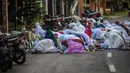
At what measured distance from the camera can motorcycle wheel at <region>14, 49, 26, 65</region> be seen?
14.4 metres

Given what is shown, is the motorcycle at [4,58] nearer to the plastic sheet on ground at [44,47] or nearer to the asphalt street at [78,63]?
the asphalt street at [78,63]

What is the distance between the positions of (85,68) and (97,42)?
7136 mm

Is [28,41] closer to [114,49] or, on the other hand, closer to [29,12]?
[114,49]

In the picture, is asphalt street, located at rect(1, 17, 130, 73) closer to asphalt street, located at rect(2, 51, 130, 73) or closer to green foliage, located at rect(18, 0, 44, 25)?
asphalt street, located at rect(2, 51, 130, 73)

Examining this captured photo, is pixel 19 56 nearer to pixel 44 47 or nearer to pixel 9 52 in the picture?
pixel 9 52

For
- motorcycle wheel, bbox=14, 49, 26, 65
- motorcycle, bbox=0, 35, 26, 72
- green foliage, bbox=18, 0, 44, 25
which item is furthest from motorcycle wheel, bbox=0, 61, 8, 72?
green foliage, bbox=18, 0, 44, 25

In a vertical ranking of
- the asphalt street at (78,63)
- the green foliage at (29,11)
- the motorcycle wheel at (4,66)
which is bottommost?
the asphalt street at (78,63)

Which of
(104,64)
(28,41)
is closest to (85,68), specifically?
(104,64)

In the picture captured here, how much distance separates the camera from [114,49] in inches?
733

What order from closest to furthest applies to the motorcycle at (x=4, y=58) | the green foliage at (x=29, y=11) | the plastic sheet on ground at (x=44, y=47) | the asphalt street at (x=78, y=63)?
the motorcycle at (x=4, y=58) → the asphalt street at (x=78, y=63) → the plastic sheet on ground at (x=44, y=47) → the green foliage at (x=29, y=11)

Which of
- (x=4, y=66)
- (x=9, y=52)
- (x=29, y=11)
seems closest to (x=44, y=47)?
(x=9, y=52)

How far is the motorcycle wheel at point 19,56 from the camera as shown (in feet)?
47.1

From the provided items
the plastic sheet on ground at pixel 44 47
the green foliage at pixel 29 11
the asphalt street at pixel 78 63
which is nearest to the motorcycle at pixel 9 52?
the asphalt street at pixel 78 63

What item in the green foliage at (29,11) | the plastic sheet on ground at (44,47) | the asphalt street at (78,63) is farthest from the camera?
the green foliage at (29,11)
